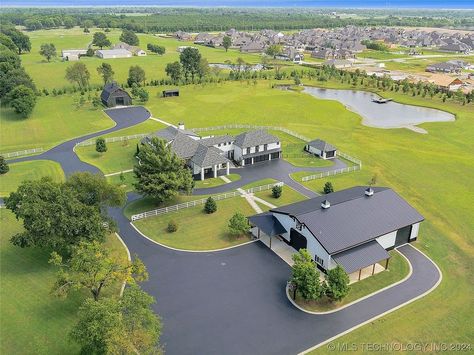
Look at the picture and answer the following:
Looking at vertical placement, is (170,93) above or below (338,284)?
below

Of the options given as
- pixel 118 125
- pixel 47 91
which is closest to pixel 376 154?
pixel 118 125

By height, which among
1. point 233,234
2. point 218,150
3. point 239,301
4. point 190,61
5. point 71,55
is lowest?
point 239,301

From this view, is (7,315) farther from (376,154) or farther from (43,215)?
(376,154)

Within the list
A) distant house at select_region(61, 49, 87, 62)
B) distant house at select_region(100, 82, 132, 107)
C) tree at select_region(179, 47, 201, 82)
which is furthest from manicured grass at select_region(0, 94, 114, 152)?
distant house at select_region(61, 49, 87, 62)

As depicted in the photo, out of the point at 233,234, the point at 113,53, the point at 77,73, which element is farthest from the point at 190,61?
the point at 233,234

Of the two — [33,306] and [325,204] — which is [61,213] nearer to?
[33,306]

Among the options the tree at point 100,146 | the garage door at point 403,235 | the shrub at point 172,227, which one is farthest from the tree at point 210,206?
the tree at point 100,146
